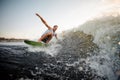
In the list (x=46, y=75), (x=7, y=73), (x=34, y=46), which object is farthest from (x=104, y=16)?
(x=7, y=73)

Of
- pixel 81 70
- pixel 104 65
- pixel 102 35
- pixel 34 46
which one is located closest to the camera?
pixel 81 70

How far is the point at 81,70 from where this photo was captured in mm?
7812

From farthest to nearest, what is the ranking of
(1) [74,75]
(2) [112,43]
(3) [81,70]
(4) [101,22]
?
(4) [101,22] → (2) [112,43] → (3) [81,70] → (1) [74,75]

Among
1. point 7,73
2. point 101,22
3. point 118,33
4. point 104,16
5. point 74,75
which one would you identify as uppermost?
point 104,16

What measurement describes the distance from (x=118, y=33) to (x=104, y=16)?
4.88 metres

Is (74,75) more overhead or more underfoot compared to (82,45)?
more underfoot

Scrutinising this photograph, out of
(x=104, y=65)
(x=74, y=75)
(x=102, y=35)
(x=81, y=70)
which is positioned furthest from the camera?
(x=102, y=35)

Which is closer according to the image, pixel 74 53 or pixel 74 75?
pixel 74 75

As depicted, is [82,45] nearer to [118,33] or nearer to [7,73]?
[118,33]

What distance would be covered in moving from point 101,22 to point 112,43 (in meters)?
4.53

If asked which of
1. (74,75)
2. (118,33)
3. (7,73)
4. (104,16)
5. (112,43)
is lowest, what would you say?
(74,75)

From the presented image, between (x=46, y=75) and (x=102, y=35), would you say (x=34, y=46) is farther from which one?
(x=102, y=35)

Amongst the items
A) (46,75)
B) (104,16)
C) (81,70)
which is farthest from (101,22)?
(46,75)

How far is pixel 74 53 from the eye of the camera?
11062 mm
